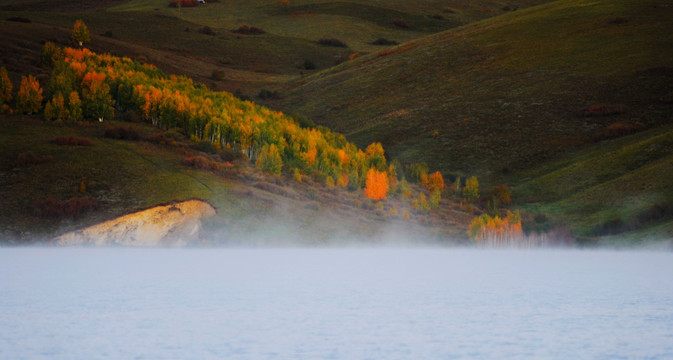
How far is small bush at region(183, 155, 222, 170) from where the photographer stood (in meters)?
67.7

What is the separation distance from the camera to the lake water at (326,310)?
18.6 m

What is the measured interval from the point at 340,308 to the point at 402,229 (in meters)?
44.2

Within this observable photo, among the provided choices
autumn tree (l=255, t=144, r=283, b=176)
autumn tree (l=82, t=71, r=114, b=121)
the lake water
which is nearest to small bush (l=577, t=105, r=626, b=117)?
autumn tree (l=255, t=144, r=283, b=176)

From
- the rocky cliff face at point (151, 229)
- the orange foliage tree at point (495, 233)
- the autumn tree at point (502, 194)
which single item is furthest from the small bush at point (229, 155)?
the autumn tree at point (502, 194)

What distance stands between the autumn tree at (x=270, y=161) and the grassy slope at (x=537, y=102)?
2855cm

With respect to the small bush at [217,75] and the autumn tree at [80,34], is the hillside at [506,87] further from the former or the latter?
the autumn tree at [80,34]

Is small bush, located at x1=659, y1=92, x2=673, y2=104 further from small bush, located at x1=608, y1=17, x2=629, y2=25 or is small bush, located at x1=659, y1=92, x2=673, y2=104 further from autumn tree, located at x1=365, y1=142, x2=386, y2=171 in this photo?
autumn tree, located at x1=365, y1=142, x2=386, y2=171

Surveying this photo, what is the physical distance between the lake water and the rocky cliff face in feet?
29.4

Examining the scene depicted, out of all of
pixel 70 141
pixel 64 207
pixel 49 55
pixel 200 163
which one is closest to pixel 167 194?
pixel 64 207

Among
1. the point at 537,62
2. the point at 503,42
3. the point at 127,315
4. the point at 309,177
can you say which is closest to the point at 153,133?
the point at 309,177

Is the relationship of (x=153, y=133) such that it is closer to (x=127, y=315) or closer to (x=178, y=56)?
(x=127, y=315)

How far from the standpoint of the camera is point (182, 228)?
2224 inches

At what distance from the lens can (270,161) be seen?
2904 inches

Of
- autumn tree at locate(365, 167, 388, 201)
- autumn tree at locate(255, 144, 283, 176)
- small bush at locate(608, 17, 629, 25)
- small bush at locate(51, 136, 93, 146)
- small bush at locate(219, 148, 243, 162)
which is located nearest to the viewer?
small bush at locate(51, 136, 93, 146)
